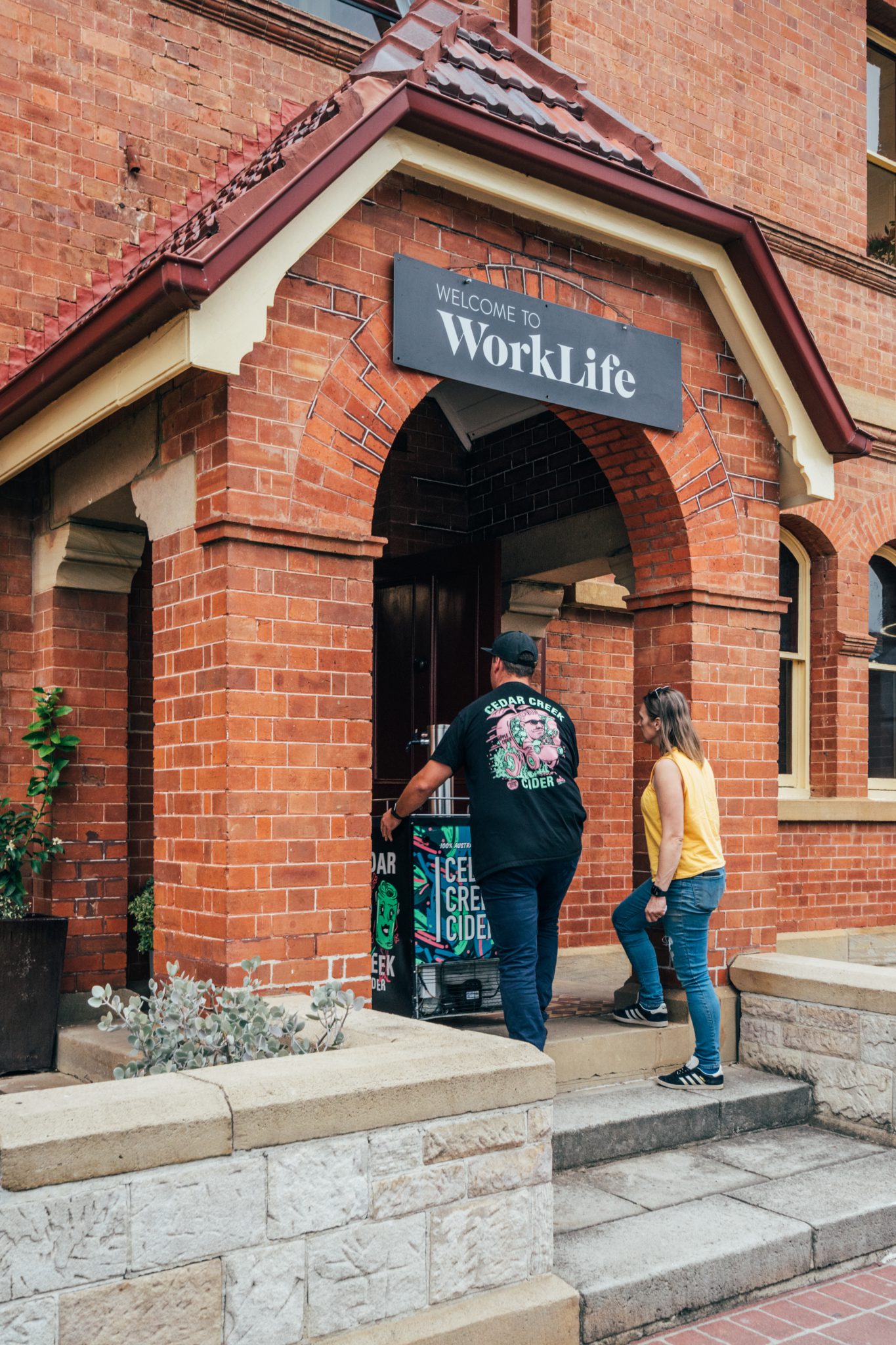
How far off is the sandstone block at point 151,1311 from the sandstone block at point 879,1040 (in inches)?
140

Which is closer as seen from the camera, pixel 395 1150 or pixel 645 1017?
pixel 395 1150

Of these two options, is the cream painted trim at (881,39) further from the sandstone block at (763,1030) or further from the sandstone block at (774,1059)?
the sandstone block at (774,1059)

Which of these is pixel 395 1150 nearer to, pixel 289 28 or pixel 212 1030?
pixel 212 1030

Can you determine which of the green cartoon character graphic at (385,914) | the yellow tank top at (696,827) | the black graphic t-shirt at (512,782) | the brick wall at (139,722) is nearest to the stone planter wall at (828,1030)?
the yellow tank top at (696,827)

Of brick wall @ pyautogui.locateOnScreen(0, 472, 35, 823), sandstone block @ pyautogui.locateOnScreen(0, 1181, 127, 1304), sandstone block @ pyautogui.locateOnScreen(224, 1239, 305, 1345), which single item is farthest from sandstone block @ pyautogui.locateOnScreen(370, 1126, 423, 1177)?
brick wall @ pyautogui.locateOnScreen(0, 472, 35, 823)

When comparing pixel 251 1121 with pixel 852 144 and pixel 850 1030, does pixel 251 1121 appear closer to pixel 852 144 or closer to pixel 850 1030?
pixel 850 1030

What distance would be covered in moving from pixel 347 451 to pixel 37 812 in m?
2.54

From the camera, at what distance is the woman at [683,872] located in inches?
225

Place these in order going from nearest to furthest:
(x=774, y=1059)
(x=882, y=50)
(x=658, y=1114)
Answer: (x=658, y=1114)
(x=774, y=1059)
(x=882, y=50)

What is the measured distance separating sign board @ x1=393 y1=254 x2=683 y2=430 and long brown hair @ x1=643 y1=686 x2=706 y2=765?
1369mm

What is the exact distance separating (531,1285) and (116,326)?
3.58 meters

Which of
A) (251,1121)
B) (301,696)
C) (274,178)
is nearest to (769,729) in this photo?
(301,696)

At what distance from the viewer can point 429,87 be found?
5066 millimetres

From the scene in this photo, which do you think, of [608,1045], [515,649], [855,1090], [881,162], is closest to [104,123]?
[515,649]
